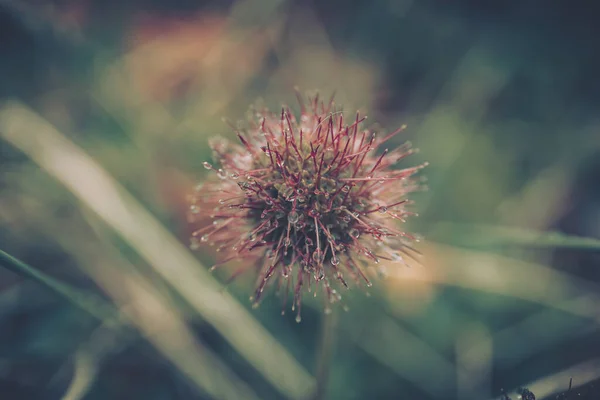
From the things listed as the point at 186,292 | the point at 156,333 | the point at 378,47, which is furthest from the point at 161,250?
the point at 378,47

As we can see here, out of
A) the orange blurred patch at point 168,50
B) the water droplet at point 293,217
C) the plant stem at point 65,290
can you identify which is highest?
the orange blurred patch at point 168,50

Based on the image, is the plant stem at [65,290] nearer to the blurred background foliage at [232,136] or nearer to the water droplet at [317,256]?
the blurred background foliage at [232,136]

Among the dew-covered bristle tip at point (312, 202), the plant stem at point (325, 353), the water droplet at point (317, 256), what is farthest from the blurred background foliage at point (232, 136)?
the water droplet at point (317, 256)

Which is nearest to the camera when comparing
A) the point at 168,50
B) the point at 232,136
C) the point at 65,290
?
the point at 65,290

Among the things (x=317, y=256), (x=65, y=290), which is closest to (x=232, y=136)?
(x=65, y=290)

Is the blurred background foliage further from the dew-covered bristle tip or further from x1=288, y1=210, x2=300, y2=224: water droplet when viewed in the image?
x1=288, y1=210, x2=300, y2=224: water droplet

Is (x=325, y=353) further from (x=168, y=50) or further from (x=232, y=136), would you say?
(x=168, y=50)

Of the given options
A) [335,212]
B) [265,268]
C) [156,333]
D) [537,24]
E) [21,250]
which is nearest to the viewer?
[335,212]

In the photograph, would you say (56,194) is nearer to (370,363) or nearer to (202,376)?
(202,376)
